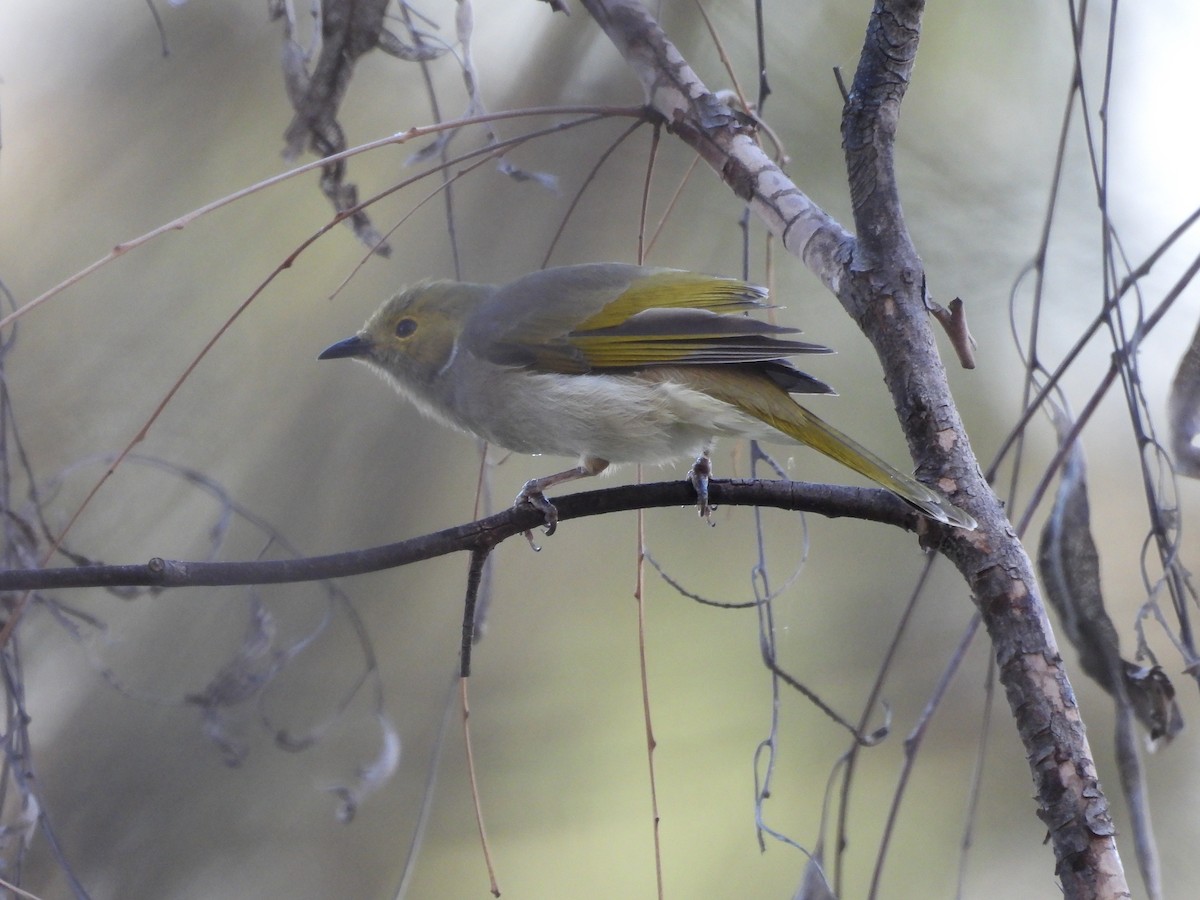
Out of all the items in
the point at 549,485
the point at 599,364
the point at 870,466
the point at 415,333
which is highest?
the point at 415,333

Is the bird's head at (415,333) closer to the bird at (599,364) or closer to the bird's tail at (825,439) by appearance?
the bird at (599,364)

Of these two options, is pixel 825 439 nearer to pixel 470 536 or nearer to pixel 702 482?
pixel 702 482

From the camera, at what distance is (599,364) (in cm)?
139

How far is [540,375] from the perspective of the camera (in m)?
1.41

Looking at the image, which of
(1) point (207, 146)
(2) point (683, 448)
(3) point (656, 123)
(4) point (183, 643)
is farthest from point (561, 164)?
(4) point (183, 643)

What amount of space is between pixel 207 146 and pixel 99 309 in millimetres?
397

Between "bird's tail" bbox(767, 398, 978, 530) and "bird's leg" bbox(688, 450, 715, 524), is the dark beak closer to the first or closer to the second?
"bird's leg" bbox(688, 450, 715, 524)

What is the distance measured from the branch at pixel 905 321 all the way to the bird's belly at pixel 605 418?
22 cm

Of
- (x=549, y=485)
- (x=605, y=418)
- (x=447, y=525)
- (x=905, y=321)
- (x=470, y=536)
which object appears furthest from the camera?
(x=447, y=525)

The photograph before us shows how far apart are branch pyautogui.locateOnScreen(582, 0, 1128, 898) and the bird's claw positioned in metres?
0.39

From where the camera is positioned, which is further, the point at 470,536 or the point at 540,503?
the point at 540,503

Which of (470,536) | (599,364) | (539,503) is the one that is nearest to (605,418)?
(599,364)

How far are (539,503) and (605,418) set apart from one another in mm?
222

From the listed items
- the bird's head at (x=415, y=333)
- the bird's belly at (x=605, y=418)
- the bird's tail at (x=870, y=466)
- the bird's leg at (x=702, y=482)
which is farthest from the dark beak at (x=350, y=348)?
the bird's tail at (x=870, y=466)
